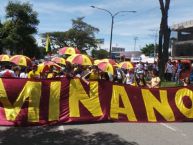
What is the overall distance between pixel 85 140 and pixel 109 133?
965 mm

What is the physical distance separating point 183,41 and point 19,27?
4081 cm

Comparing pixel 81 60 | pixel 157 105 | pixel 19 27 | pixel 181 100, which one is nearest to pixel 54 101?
pixel 157 105

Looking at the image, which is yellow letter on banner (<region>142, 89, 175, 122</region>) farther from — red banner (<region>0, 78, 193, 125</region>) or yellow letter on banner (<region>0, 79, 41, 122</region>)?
yellow letter on banner (<region>0, 79, 41, 122</region>)

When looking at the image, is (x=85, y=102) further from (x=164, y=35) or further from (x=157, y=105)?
(x=164, y=35)

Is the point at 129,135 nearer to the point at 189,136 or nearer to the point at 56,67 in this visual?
the point at 189,136

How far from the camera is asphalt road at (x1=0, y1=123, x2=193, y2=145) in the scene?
31.5 feet

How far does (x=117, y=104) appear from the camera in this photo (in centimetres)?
1256

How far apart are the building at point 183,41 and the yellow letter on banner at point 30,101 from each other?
230 ft

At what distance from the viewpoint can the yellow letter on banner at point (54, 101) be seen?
39.3 feet

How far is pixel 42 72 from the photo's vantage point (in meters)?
17.2

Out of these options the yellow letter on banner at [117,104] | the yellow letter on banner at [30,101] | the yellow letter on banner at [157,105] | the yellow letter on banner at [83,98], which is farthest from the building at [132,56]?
the yellow letter on banner at [30,101]

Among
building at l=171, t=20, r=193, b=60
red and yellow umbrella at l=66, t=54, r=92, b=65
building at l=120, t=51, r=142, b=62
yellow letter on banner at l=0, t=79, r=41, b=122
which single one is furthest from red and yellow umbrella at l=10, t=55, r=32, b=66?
building at l=171, t=20, r=193, b=60

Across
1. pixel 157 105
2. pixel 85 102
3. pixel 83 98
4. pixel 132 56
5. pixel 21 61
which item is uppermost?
pixel 132 56

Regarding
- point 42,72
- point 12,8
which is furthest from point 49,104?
point 12,8
